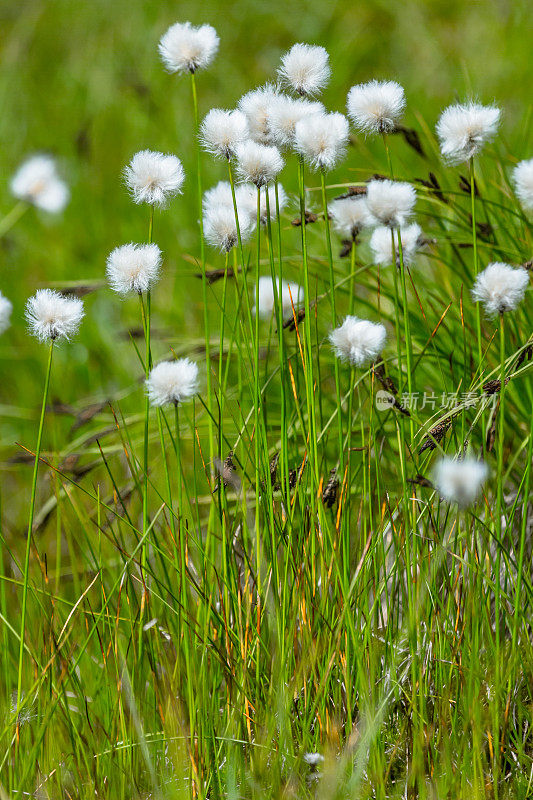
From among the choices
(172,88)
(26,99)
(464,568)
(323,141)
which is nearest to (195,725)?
(464,568)

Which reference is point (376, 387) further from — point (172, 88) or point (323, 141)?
point (172, 88)

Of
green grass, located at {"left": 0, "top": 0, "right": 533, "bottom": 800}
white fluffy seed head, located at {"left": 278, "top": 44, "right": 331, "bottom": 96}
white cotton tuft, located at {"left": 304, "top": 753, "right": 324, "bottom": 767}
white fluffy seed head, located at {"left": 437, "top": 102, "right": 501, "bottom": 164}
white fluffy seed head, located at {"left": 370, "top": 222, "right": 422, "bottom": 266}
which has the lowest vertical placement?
white cotton tuft, located at {"left": 304, "top": 753, "right": 324, "bottom": 767}

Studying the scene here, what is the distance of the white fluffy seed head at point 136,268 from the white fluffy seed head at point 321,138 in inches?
9.5

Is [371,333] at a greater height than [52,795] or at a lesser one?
greater

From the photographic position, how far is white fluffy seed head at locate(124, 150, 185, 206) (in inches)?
44.0

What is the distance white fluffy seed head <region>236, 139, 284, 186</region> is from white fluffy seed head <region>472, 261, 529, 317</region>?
316mm

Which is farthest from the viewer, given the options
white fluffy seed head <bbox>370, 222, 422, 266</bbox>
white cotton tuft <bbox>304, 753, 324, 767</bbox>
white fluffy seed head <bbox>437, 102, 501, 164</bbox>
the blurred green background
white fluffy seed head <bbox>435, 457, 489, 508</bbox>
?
the blurred green background

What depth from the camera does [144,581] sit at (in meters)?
1.11

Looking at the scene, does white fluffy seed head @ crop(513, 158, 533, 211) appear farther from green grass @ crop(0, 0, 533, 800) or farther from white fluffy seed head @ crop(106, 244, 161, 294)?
white fluffy seed head @ crop(106, 244, 161, 294)

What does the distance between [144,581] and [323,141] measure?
65cm

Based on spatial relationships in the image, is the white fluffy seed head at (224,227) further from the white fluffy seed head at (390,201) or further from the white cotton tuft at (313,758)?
the white cotton tuft at (313,758)

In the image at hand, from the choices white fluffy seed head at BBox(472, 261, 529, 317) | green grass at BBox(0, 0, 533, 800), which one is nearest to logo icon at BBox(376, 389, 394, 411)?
green grass at BBox(0, 0, 533, 800)

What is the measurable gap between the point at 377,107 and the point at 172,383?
483 millimetres

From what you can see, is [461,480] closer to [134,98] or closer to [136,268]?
[136,268]
